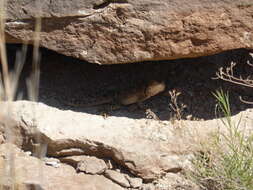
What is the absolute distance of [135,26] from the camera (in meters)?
3.00

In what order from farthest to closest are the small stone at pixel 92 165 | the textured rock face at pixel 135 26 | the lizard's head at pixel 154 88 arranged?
1. the lizard's head at pixel 154 88
2. the small stone at pixel 92 165
3. the textured rock face at pixel 135 26

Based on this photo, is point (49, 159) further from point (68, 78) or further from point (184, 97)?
point (184, 97)

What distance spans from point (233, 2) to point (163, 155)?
945 millimetres

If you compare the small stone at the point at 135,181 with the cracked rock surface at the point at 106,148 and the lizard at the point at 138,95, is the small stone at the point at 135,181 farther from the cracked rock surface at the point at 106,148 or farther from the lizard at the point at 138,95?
the lizard at the point at 138,95

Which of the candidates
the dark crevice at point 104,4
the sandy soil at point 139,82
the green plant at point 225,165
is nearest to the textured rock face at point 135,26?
the dark crevice at point 104,4

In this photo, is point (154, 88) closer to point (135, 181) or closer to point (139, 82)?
point (139, 82)

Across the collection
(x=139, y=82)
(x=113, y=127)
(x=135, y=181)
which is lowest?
(x=135, y=181)

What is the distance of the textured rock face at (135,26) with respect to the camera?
2.95 m

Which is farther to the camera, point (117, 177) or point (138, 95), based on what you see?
point (138, 95)

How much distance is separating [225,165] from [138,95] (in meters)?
0.98

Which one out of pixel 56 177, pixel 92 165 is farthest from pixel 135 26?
pixel 56 177

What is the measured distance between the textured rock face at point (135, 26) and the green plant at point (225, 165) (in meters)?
0.39

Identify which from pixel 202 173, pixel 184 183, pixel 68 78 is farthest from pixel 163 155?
pixel 68 78

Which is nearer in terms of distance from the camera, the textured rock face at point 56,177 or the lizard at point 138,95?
the textured rock face at point 56,177
